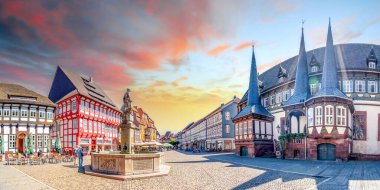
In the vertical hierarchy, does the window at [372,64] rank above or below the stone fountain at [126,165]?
above

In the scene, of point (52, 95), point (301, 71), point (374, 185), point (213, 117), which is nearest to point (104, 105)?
point (52, 95)

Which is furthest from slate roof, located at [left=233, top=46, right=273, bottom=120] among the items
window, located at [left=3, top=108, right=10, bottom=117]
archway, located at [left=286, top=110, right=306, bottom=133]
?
window, located at [left=3, top=108, right=10, bottom=117]

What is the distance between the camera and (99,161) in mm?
18828

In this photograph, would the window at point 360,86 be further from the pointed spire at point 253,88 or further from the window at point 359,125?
the pointed spire at point 253,88

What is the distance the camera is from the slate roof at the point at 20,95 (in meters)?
40.3

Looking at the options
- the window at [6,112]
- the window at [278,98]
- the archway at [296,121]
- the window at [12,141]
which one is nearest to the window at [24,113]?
the window at [6,112]

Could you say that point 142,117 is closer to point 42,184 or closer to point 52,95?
point 52,95

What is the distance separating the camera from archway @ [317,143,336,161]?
1175 inches

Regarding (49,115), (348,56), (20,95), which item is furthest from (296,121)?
(20,95)

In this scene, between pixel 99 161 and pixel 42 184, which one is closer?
pixel 42 184

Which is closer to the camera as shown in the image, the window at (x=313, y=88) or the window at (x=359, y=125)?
the window at (x=359, y=125)

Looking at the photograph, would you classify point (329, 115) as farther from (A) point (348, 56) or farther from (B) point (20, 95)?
(B) point (20, 95)

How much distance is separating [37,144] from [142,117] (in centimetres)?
6684

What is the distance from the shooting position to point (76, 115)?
44688 millimetres
